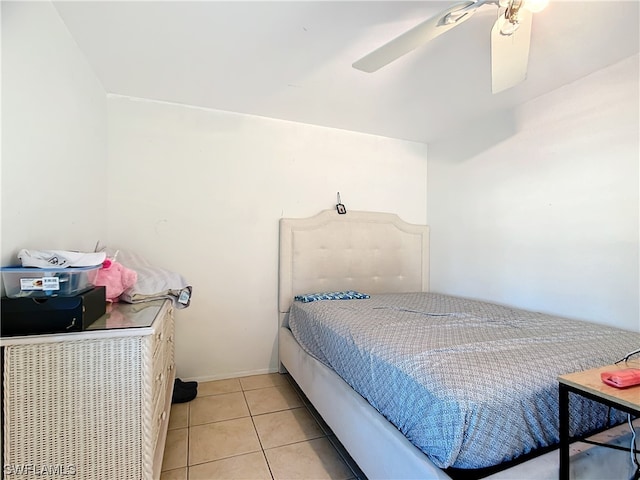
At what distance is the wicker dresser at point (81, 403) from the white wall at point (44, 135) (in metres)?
0.42

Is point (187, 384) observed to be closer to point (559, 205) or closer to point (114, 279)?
point (114, 279)

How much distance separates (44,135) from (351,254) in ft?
7.60

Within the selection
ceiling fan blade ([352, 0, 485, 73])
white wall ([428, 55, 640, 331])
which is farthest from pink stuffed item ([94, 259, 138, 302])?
white wall ([428, 55, 640, 331])

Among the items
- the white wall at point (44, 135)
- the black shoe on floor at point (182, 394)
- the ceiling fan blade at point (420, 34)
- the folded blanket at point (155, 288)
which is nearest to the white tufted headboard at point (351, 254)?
the black shoe on floor at point (182, 394)

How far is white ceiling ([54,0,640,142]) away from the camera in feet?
4.99

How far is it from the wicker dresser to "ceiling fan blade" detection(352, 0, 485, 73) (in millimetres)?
1463

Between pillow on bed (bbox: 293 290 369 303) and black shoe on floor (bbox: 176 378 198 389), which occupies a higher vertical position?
pillow on bed (bbox: 293 290 369 303)

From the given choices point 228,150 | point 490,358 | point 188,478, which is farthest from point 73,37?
Result: point 490,358

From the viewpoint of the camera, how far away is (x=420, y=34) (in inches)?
51.4

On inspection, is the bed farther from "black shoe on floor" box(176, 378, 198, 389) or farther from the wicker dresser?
the wicker dresser

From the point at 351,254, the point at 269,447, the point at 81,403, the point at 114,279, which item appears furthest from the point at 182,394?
the point at 351,254

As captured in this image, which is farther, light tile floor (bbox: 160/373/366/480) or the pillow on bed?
the pillow on bed

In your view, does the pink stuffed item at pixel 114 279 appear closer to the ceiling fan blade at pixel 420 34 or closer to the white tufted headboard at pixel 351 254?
the white tufted headboard at pixel 351 254

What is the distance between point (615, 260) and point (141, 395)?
2.58m
